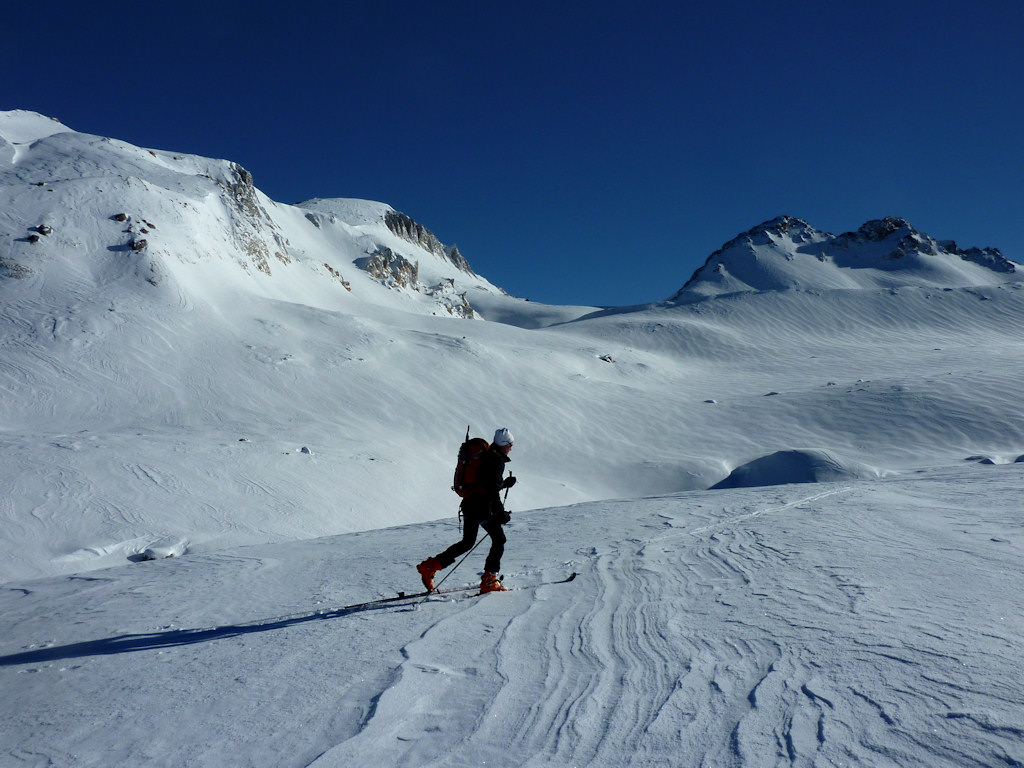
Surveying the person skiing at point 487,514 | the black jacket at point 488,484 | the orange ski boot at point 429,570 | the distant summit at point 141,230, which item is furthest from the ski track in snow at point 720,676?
the distant summit at point 141,230

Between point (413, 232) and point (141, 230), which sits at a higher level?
point (413, 232)

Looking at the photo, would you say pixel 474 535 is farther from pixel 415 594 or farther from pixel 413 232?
pixel 413 232

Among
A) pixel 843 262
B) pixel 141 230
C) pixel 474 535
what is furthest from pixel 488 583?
pixel 843 262

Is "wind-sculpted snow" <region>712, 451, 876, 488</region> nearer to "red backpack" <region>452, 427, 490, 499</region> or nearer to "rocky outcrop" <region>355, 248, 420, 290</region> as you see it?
"red backpack" <region>452, 427, 490, 499</region>

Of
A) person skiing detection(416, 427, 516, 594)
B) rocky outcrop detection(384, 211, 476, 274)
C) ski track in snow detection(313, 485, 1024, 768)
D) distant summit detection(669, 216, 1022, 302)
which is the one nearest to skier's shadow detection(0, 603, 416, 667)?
person skiing detection(416, 427, 516, 594)

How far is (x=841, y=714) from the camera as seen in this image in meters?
3.15

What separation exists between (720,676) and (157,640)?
4608 mm

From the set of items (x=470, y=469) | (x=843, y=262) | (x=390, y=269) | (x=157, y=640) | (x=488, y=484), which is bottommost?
(x=157, y=640)

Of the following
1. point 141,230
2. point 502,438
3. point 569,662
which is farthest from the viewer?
point 141,230

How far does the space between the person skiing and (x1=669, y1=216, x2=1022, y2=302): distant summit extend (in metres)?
78.3

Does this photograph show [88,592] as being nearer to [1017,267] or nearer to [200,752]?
[200,752]

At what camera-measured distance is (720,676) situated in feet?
12.3

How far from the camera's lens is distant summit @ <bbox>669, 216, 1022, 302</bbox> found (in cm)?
8750

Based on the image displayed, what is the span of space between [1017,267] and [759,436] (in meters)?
98.9
